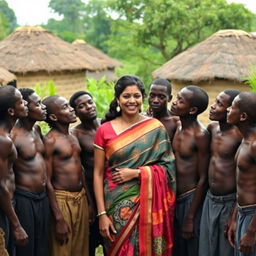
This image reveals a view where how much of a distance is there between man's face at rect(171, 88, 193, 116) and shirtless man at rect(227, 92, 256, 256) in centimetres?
61

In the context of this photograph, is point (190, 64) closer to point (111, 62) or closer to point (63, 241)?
point (63, 241)

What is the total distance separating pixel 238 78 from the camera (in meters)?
11.6

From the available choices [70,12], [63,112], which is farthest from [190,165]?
[70,12]

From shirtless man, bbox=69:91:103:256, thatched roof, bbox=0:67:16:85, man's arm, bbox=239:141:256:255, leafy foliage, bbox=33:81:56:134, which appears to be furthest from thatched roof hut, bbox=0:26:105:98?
man's arm, bbox=239:141:256:255

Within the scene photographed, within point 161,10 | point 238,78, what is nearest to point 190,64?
point 238,78

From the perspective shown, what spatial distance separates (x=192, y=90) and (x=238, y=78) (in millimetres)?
7533

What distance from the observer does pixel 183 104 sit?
433 centimetres

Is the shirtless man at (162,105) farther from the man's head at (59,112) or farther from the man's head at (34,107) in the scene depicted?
the man's head at (34,107)

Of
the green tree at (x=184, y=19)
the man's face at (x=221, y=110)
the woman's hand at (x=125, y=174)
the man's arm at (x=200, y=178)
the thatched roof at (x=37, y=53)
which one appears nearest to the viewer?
the woman's hand at (x=125, y=174)

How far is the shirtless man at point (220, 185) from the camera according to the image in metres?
4.02

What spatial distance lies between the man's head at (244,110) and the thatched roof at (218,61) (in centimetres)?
796

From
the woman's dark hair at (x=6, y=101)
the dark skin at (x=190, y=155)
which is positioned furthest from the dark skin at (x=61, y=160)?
the dark skin at (x=190, y=155)

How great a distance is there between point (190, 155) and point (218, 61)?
8277 mm

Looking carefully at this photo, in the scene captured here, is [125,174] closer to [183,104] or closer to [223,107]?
[183,104]
